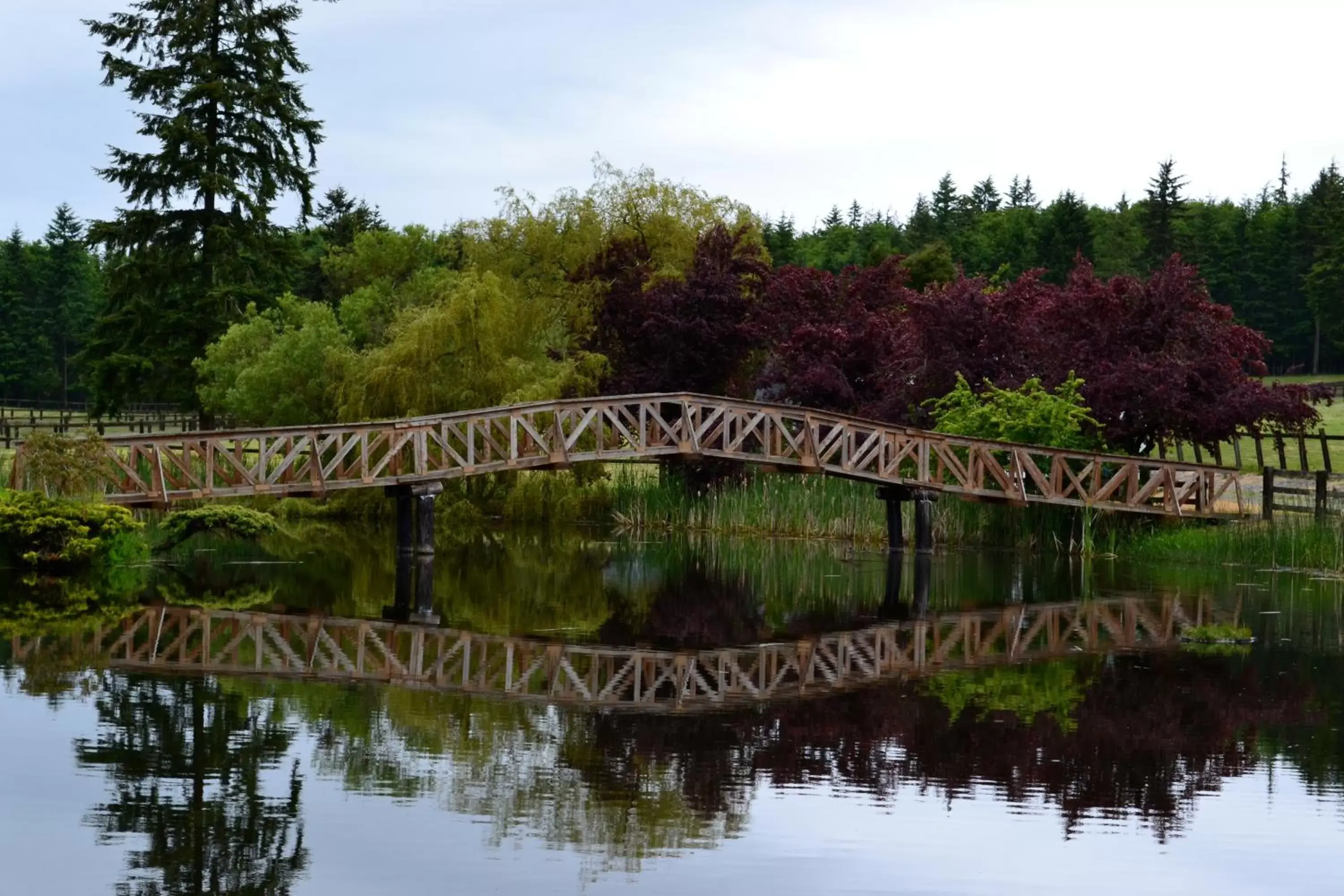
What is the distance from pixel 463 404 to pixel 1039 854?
Answer: 27964 millimetres

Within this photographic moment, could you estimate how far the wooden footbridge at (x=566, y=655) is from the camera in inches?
661

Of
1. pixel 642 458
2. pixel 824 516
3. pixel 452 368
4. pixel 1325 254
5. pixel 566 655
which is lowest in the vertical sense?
pixel 566 655

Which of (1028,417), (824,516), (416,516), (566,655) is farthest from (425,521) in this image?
(566,655)

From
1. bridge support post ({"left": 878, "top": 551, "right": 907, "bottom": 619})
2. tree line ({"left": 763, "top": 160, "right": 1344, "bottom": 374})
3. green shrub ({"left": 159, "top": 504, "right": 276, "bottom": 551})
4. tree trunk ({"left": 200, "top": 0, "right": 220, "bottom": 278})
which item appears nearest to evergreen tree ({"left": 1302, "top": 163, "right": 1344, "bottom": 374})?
tree line ({"left": 763, "top": 160, "right": 1344, "bottom": 374})

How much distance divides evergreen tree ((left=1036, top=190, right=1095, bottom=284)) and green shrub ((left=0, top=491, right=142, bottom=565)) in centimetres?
6372

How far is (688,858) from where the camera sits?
10.4m

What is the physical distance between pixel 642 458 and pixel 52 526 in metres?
10.6

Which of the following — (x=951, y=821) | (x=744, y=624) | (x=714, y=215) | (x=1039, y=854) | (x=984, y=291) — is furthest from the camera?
(x=714, y=215)

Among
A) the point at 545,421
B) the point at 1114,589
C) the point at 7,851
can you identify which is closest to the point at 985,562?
the point at 1114,589

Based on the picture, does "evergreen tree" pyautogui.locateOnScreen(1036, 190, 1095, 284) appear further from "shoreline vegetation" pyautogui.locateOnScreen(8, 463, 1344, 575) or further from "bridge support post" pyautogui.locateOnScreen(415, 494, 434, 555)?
"bridge support post" pyautogui.locateOnScreen(415, 494, 434, 555)

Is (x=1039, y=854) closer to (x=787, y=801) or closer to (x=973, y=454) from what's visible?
(x=787, y=801)

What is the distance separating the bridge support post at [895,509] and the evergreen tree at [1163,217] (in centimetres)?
5522

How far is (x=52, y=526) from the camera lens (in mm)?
25359

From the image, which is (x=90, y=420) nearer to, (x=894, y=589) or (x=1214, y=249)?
(x=894, y=589)
